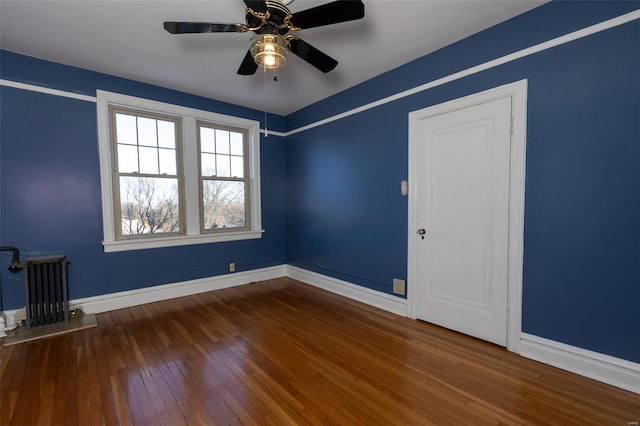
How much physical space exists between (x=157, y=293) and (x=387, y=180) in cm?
320

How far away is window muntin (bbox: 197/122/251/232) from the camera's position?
3998 millimetres

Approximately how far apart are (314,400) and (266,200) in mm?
3259

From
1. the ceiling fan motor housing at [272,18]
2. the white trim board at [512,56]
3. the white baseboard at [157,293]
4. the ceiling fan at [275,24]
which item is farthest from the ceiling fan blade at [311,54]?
the white baseboard at [157,293]

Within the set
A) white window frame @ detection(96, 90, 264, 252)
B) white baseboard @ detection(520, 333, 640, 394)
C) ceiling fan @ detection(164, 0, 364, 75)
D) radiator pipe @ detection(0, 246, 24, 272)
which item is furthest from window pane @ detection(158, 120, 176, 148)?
white baseboard @ detection(520, 333, 640, 394)

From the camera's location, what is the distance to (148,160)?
3539mm

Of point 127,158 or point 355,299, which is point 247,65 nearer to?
point 127,158

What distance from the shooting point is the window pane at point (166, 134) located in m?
3.63

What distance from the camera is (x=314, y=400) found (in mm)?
1769

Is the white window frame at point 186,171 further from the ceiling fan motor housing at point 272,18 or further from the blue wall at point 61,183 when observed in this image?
the ceiling fan motor housing at point 272,18

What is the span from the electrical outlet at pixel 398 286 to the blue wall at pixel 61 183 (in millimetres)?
2789

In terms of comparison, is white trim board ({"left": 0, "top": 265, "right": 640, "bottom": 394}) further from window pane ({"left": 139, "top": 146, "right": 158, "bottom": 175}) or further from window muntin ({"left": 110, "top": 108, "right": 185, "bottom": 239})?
window pane ({"left": 139, "top": 146, "right": 158, "bottom": 175})

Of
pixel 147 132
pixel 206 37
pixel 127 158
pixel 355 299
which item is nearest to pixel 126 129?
pixel 147 132

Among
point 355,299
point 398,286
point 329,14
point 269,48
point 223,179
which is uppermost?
point 329,14

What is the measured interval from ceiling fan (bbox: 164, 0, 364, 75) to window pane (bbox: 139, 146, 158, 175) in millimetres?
2165
